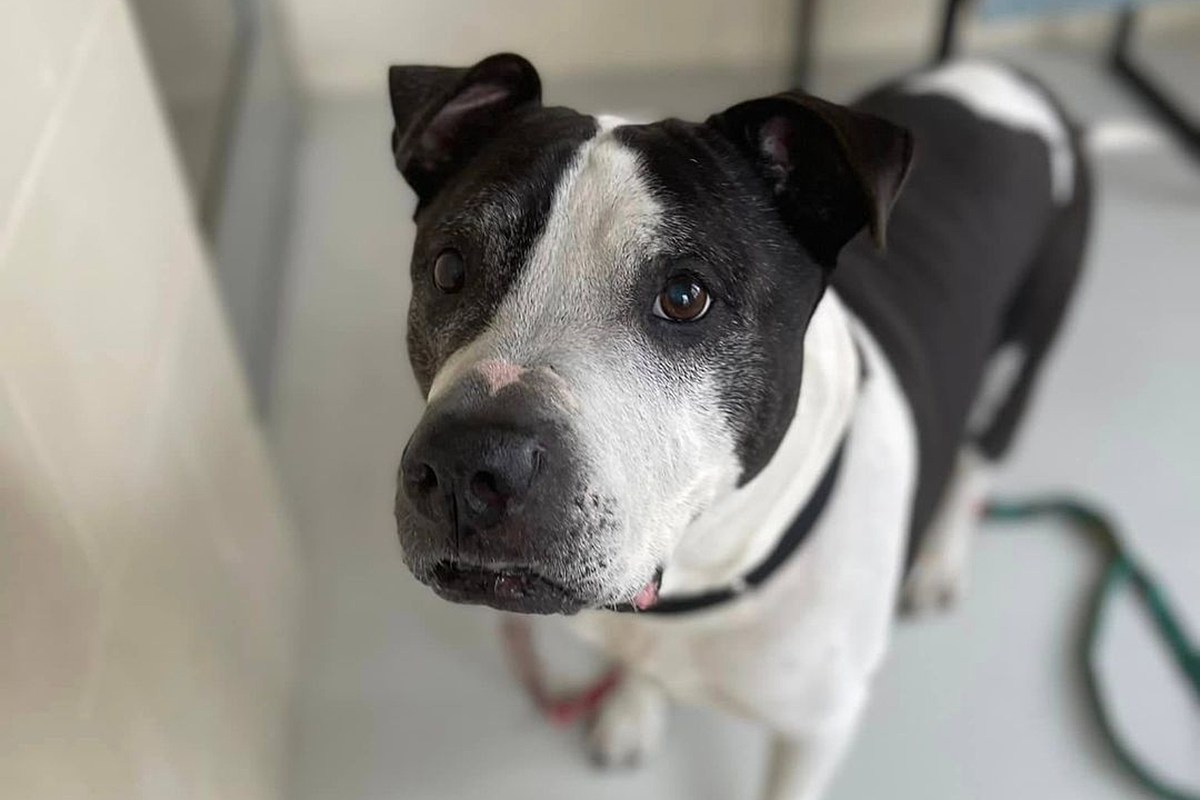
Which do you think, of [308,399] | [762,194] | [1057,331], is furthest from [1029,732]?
[308,399]

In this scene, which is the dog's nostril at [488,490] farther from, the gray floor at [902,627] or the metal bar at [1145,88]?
the metal bar at [1145,88]

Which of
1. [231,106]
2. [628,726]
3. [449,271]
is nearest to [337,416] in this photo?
[231,106]

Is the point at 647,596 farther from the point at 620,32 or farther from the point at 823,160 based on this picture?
the point at 620,32

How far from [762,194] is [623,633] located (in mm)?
607

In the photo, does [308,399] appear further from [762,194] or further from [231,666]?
[762,194]

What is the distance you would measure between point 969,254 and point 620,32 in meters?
1.96

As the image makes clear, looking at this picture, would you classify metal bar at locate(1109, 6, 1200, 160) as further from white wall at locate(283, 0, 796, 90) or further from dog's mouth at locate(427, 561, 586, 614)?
dog's mouth at locate(427, 561, 586, 614)

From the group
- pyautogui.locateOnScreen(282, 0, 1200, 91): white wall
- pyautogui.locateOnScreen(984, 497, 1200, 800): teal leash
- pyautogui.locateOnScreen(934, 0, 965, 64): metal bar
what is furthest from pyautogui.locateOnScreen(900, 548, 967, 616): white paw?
pyautogui.locateOnScreen(282, 0, 1200, 91): white wall

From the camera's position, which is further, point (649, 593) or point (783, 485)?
point (783, 485)

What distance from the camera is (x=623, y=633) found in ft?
4.66

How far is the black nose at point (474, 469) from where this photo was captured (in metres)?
0.88

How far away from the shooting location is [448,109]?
45.4 inches

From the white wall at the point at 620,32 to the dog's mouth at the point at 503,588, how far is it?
2.59m

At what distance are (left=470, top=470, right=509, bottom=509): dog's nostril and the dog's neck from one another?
0.32 metres
